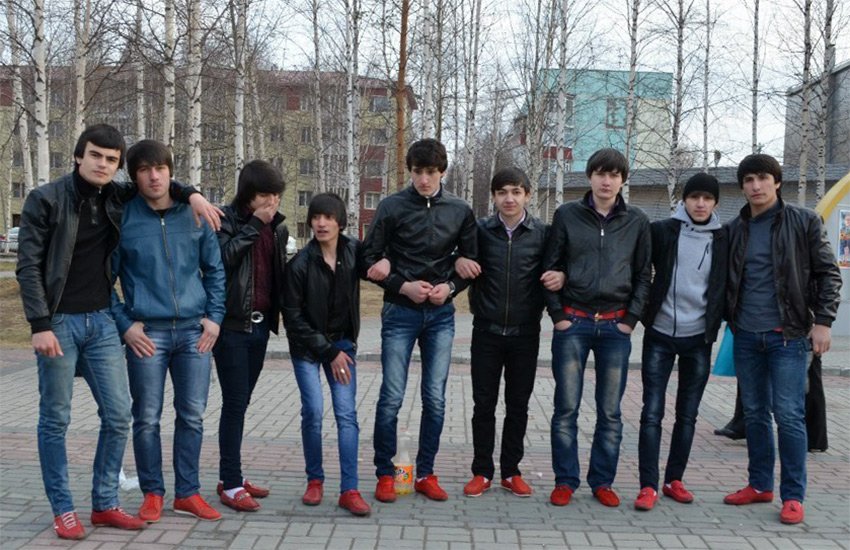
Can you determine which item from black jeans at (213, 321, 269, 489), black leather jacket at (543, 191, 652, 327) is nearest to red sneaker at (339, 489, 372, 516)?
black jeans at (213, 321, 269, 489)

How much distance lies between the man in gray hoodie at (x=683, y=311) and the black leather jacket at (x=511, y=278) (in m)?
0.77

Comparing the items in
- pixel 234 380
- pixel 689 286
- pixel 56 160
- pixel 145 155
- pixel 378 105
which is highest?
pixel 378 105

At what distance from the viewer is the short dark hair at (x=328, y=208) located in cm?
488

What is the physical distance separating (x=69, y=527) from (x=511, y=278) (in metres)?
2.95

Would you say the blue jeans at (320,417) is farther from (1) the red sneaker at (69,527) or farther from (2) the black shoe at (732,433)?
(2) the black shoe at (732,433)

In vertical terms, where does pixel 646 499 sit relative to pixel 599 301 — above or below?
below

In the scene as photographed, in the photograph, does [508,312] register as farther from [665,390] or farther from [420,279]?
[665,390]

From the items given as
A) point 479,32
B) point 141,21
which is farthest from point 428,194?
point 479,32

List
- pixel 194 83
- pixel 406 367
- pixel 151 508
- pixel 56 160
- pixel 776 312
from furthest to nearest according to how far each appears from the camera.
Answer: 1. pixel 56 160
2. pixel 194 83
3. pixel 406 367
4. pixel 776 312
5. pixel 151 508

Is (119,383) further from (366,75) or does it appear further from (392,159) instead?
(392,159)

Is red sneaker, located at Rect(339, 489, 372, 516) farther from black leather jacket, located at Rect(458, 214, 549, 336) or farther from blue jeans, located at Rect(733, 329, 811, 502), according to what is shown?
blue jeans, located at Rect(733, 329, 811, 502)

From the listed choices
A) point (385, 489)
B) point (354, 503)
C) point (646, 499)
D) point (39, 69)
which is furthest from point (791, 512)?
point (39, 69)

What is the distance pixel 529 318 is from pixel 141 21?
14.7 meters

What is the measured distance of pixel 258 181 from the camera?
4.80m
